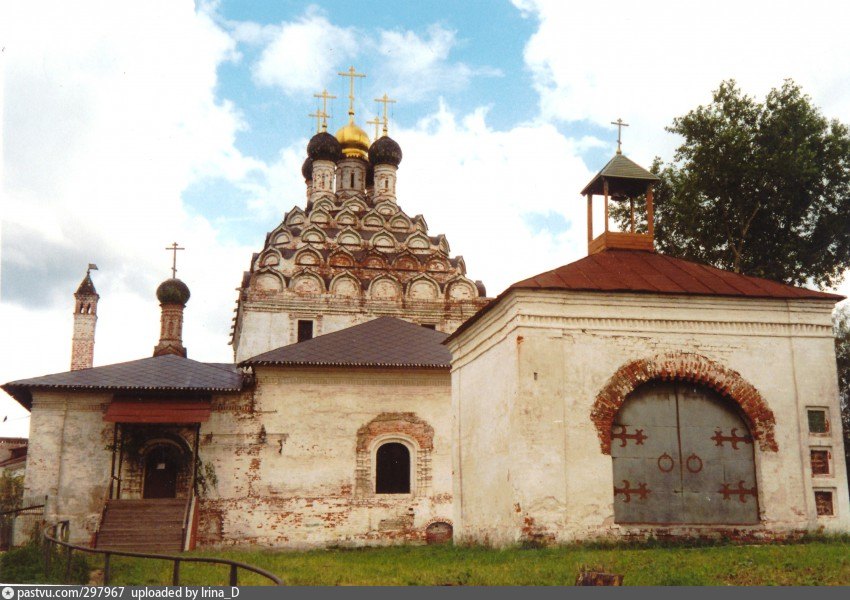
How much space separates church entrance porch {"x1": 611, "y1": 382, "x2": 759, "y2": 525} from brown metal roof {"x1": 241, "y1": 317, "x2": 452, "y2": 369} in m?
7.74

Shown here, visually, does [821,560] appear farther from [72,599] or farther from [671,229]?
[671,229]

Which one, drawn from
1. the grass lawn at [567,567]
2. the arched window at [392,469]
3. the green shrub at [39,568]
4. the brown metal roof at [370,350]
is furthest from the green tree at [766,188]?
the green shrub at [39,568]

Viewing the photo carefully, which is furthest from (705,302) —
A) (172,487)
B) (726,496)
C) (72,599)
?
(172,487)

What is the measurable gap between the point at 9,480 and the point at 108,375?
80.7 ft

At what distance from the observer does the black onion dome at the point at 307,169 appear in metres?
34.8

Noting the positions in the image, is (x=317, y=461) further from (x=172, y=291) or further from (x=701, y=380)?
(x=172, y=291)

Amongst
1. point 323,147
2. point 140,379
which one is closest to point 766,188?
point 140,379

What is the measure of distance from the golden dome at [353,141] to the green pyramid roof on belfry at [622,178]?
22.0 m

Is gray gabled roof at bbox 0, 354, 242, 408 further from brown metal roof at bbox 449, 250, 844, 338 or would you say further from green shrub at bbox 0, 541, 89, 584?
brown metal roof at bbox 449, 250, 844, 338

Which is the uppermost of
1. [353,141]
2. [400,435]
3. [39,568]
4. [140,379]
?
[353,141]

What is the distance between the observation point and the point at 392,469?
18594mm

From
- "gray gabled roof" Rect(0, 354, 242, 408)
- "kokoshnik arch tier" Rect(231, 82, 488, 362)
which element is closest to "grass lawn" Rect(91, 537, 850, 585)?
"gray gabled roof" Rect(0, 354, 242, 408)

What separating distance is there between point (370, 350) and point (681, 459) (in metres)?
9.33

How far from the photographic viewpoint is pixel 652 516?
1089 cm
